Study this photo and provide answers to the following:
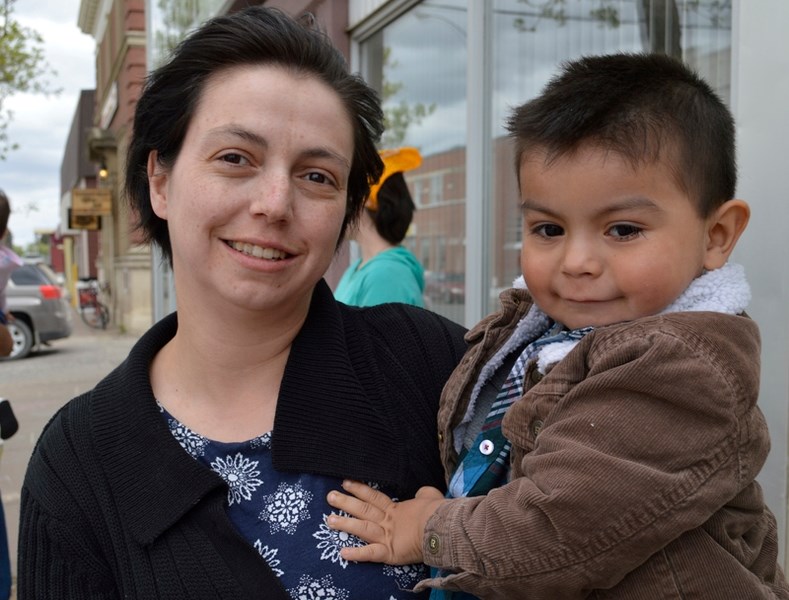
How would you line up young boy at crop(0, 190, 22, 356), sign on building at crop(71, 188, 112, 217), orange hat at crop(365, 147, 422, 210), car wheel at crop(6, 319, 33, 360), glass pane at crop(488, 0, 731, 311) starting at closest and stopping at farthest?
glass pane at crop(488, 0, 731, 311) → orange hat at crop(365, 147, 422, 210) → young boy at crop(0, 190, 22, 356) → car wheel at crop(6, 319, 33, 360) → sign on building at crop(71, 188, 112, 217)

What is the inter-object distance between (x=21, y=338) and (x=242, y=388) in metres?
13.3

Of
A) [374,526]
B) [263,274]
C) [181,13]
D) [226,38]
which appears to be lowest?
[374,526]

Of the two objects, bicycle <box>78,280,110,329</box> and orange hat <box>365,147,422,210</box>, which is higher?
orange hat <box>365,147,422,210</box>

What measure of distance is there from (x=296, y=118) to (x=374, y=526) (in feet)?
2.73

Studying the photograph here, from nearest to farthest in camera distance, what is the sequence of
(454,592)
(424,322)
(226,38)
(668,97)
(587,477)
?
(587,477)
(668,97)
(454,592)
(226,38)
(424,322)

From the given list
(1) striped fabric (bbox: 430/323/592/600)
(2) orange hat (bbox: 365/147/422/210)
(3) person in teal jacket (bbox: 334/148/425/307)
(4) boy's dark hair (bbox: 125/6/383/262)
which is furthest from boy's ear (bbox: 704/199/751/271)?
(2) orange hat (bbox: 365/147/422/210)

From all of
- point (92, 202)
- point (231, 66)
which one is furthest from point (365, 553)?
point (92, 202)

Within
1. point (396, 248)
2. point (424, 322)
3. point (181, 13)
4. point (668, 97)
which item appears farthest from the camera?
point (181, 13)

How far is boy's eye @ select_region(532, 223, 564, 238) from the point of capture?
1.52m

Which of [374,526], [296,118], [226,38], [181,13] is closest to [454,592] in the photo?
[374,526]

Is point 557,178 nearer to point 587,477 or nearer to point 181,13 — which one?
point 587,477

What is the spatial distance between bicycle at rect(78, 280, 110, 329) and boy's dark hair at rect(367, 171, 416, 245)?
17.9 m

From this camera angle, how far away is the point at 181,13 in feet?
39.0

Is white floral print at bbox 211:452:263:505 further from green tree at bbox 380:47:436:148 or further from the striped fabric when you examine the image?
green tree at bbox 380:47:436:148
